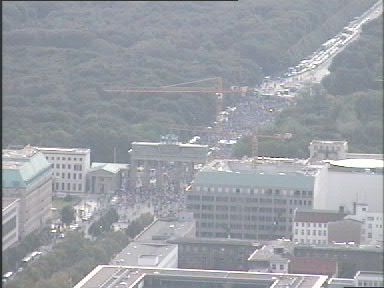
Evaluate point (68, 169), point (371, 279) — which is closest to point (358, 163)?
point (68, 169)

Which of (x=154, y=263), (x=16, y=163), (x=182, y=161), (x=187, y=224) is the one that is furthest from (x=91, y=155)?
(x=154, y=263)

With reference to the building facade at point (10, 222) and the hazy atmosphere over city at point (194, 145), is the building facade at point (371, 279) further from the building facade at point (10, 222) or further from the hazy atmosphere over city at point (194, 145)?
the building facade at point (10, 222)

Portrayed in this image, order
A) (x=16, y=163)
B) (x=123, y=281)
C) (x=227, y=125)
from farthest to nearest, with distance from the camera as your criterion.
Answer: (x=227, y=125), (x=16, y=163), (x=123, y=281)

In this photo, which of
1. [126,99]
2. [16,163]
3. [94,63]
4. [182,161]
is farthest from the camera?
[94,63]

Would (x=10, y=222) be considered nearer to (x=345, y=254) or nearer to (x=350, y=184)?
(x=350, y=184)

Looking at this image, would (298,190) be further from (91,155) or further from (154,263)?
(91,155)

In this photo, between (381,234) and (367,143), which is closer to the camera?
(381,234)
